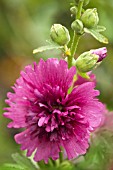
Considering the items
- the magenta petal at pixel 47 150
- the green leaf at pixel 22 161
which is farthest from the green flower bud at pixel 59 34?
the green leaf at pixel 22 161

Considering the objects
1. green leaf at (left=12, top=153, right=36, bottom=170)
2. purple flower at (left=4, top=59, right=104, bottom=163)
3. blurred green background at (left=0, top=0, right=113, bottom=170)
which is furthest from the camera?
blurred green background at (left=0, top=0, right=113, bottom=170)

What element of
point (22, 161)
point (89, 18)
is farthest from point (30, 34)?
point (89, 18)

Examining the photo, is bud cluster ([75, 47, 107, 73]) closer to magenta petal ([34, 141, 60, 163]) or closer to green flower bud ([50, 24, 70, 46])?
green flower bud ([50, 24, 70, 46])

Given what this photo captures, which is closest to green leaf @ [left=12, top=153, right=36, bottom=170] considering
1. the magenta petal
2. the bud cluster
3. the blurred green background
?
the magenta petal

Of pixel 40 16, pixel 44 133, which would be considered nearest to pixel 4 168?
pixel 44 133

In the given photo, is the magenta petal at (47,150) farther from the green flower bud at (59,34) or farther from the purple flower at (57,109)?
the green flower bud at (59,34)

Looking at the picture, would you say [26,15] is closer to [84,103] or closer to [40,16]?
[40,16]
